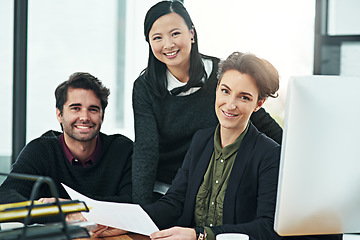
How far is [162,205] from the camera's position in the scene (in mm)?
1866

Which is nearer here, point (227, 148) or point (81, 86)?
point (227, 148)

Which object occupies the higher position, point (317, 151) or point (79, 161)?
point (317, 151)

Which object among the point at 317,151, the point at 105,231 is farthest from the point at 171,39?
the point at 317,151

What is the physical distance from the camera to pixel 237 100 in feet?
5.85

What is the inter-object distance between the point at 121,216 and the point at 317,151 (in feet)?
2.41

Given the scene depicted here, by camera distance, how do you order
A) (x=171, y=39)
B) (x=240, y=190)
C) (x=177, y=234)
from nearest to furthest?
(x=177, y=234), (x=240, y=190), (x=171, y=39)

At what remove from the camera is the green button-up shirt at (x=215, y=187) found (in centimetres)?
178

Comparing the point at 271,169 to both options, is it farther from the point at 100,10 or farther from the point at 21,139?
the point at 100,10

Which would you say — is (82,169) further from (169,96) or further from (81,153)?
Result: (169,96)

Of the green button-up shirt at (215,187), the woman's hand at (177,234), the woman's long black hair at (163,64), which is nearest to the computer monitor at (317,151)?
the woman's hand at (177,234)

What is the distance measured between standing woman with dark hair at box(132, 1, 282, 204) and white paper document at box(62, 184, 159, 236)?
539 mm

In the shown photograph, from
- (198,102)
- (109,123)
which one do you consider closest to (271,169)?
(198,102)

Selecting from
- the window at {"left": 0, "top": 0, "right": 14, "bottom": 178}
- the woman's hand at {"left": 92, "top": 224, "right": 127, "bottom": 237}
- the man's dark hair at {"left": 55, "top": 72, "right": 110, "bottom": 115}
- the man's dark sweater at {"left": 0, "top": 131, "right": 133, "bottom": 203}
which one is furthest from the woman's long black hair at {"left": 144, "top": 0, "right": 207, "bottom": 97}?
the window at {"left": 0, "top": 0, "right": 14, "bottom": 178}

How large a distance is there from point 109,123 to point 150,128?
2.30 meters
